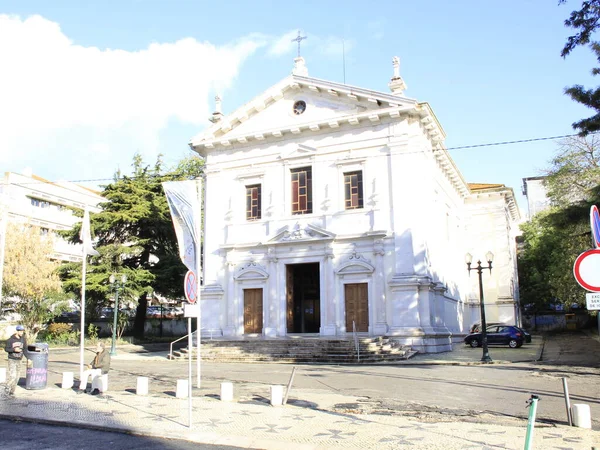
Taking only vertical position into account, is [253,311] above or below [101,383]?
above

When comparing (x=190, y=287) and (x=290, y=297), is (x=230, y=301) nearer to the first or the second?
(x=290, y=297)

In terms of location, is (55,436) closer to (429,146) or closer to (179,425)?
(179,425)

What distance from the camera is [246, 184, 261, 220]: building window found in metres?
29.4

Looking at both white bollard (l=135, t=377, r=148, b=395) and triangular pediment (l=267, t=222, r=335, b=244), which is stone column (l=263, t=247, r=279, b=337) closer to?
triangular pediment (l=267, t=222, r=335, b=244)

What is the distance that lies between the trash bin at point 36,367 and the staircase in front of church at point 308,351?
10308 millimetres

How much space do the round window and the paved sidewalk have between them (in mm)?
18562

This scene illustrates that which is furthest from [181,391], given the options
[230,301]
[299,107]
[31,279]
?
[31,279]

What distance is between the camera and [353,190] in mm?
27531

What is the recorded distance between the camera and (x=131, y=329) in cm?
4062

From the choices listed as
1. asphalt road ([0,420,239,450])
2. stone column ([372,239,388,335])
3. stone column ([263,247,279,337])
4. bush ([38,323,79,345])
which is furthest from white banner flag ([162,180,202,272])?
bush ([38,323,79,345])

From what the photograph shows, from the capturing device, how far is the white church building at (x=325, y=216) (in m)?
26.1

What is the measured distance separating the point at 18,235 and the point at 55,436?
25896 millimetres

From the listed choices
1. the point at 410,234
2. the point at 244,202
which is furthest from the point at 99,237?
the point at 410,234

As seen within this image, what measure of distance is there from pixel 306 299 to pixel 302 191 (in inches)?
226
